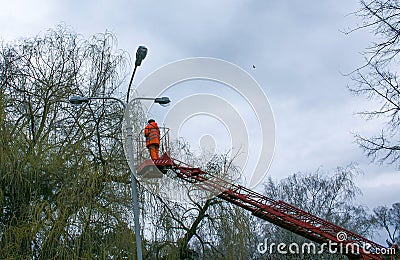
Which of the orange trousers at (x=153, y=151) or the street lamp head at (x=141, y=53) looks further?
the orange trousers at (x=153, y=151)

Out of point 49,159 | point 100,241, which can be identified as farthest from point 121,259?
point 49,159

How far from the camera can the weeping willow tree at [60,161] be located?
10594 millimetres

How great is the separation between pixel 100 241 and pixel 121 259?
26.8 inches

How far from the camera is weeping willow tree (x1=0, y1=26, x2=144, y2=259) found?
10594 millimetres

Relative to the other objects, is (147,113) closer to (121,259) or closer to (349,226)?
(121,259)

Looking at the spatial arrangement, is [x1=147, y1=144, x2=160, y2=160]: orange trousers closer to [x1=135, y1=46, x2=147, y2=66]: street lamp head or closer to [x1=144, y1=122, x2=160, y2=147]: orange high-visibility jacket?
[x1=144, y1=122, x2=160, y2=147]: orange high-visibility jacket

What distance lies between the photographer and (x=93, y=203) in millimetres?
11242

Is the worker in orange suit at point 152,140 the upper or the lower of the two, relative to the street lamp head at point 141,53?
lower

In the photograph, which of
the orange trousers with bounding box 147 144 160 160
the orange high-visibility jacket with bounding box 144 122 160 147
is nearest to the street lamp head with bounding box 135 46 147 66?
the orange high-visibility jacket with bounding box 144 122 160 147

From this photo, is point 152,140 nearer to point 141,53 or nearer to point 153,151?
point 153,151

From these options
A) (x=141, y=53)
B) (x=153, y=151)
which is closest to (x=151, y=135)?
(x=153, y=151)

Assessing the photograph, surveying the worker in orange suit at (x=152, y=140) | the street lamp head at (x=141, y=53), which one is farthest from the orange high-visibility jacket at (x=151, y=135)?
the street lamp head at (x=141, y=53)

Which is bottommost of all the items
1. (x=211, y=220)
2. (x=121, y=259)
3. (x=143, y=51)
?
(x=121, y=259)

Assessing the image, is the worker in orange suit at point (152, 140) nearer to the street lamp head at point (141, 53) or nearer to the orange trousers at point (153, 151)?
the orange trousers at point (153, 151)
